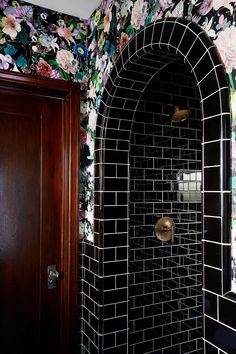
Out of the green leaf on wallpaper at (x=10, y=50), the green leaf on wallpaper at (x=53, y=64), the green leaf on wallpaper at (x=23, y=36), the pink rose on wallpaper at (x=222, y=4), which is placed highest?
the green leaf on wallpaper at (x=23, y=36)

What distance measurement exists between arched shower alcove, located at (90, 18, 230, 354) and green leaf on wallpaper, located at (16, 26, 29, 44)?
54cm

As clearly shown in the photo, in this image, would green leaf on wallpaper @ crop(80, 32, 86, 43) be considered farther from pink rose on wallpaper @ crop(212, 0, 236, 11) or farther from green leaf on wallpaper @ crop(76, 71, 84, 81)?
pink rose on wallpaper @ crop(212, 0, 236, 11)

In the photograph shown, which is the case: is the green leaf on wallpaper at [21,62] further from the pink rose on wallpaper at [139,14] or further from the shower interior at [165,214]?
the shower interior at [165,214]

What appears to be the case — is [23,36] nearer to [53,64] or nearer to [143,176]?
[53,64]

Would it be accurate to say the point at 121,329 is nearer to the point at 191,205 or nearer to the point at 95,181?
the point at 95,181

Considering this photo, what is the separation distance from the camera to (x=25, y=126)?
5.56 ft

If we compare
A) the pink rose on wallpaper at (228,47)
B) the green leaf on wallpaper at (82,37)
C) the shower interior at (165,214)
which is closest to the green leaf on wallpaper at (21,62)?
the green leaf on wallpaper at (82,37)

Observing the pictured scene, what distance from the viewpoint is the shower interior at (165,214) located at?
1.97m

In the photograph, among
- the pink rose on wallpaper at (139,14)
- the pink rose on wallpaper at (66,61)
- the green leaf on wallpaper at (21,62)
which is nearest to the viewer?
the pink rose on wallpaper at (139,14)

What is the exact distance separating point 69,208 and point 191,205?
894 millimetres

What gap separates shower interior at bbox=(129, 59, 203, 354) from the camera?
77.4 inches

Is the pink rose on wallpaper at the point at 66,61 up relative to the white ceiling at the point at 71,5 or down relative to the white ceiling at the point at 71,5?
down

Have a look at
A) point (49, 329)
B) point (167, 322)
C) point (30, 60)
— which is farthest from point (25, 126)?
point (167, 322)

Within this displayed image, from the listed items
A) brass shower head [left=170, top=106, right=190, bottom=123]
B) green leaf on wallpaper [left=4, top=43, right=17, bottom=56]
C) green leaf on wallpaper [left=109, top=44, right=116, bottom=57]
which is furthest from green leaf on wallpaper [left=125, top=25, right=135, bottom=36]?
brass shower head [left=170, top=106, right=190, bottom=123]
